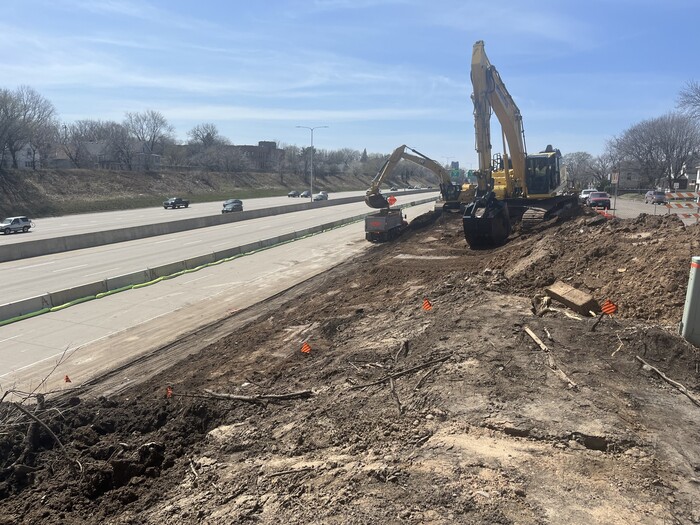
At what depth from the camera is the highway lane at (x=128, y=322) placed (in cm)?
1205

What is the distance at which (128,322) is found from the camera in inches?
626

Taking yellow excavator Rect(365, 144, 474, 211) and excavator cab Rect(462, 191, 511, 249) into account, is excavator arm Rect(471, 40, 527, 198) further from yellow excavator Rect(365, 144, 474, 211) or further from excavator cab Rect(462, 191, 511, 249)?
yellow excavator Rect(365, 144, 474, 211)

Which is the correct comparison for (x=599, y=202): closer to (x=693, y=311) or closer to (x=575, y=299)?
(x=575, y=299)

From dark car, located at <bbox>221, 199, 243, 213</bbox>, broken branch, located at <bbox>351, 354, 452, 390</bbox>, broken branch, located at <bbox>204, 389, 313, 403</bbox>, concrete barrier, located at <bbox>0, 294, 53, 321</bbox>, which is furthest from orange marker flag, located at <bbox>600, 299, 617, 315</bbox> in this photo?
dark car, located at <bbox>221, 199, 243, 213</bbox>

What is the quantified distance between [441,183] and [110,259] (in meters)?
20.8

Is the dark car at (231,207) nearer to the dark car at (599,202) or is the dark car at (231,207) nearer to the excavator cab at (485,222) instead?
the dark car at (599,202)

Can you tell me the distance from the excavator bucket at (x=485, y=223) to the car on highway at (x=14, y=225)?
3484cm

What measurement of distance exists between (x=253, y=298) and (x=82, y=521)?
13.3 metres

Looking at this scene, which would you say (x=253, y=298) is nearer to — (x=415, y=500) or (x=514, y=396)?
(x=514, y=396)

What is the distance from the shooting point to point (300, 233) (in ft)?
123

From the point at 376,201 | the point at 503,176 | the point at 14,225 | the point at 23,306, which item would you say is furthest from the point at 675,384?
the point at 14,225

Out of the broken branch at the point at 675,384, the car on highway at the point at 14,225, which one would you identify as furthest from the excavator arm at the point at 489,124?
the car on highway at the point at 14,225

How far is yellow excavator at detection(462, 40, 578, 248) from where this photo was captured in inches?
890

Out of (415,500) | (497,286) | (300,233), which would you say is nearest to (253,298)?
(497,286)
